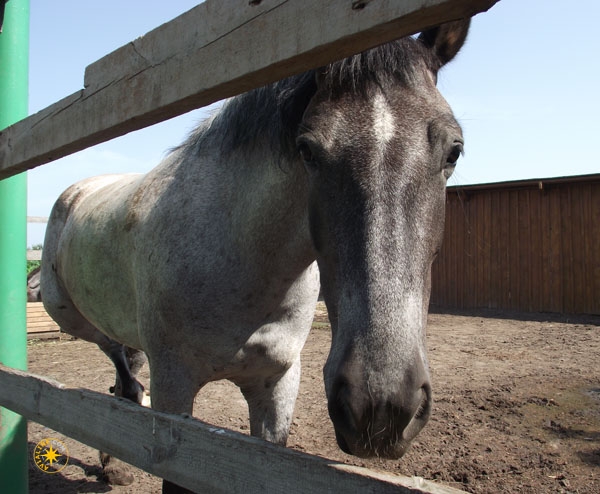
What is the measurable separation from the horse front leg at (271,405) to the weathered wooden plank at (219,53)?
155 cm

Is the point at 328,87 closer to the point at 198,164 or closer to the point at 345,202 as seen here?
the point at 345,202

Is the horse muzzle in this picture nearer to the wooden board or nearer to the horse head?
the horse head

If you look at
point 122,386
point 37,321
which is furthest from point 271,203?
point 37,321

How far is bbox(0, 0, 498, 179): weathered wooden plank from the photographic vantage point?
911mm

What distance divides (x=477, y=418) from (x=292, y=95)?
11.9ft

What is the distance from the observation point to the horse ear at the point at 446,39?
1794 millimetres

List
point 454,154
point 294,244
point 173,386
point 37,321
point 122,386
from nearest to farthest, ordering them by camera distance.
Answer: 1. point 454,154
2. point 294,244
3. point 173,386
4. point 122,386
5. point 37,321

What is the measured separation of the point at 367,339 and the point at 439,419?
3472mm

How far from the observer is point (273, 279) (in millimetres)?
2193

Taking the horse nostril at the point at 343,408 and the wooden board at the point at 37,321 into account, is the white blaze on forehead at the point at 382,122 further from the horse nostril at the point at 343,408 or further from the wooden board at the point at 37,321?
the wooden board at the point at 37,321

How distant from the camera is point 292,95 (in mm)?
1817

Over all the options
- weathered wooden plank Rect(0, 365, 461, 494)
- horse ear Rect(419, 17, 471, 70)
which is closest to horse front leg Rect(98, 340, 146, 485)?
weathered wooden plank Rect(0, 365, 461, 494)

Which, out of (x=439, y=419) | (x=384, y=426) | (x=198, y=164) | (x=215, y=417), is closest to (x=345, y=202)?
(x=384, y=426)

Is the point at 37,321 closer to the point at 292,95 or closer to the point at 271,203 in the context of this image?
the point at 271,203
